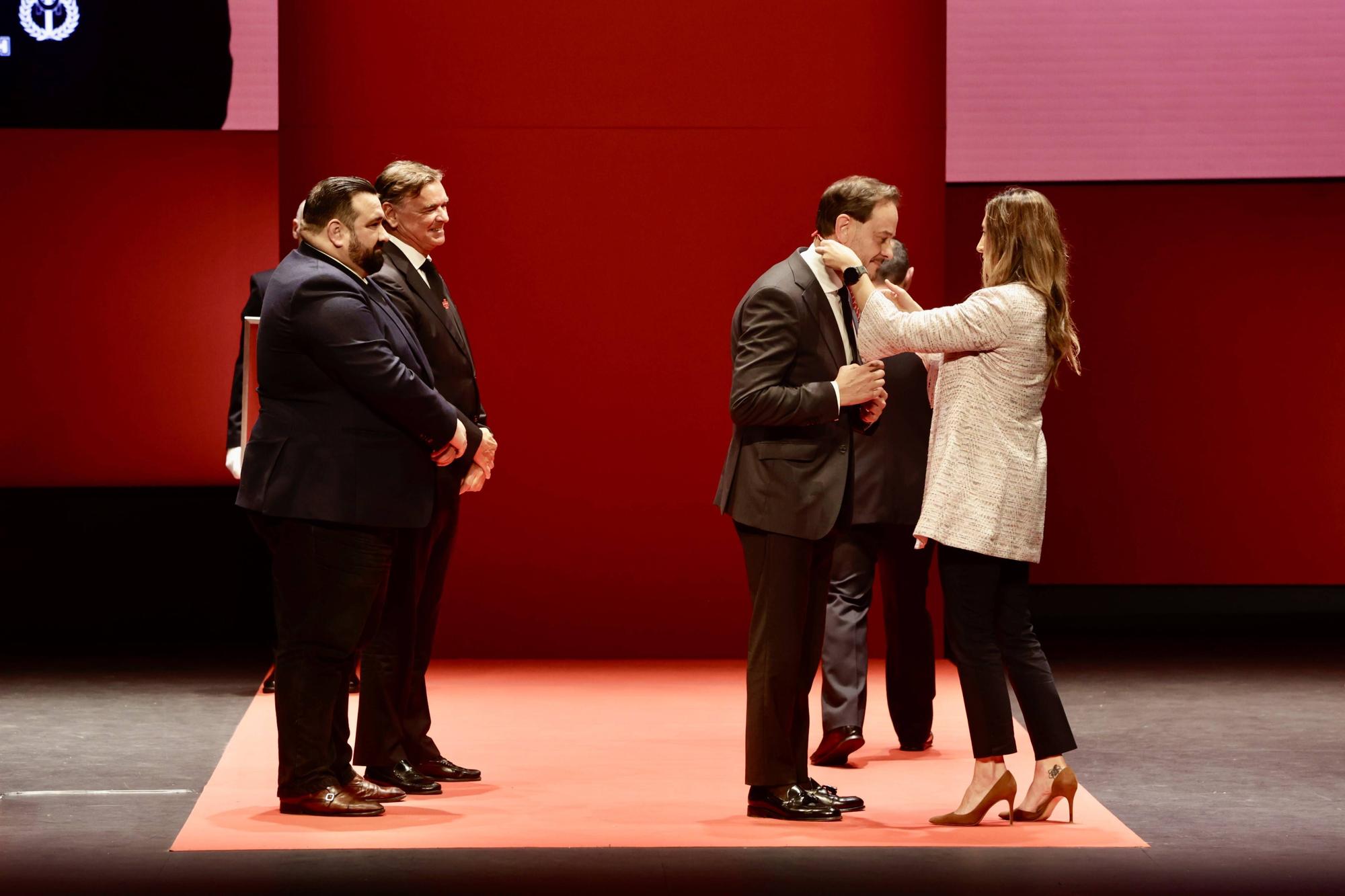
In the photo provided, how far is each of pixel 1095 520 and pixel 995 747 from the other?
440 cm

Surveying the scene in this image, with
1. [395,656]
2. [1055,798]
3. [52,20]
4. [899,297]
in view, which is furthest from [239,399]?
[1055,798]

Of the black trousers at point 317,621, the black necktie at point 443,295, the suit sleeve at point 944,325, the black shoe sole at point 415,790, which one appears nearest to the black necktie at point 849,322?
the suit sleeve at point 944,325

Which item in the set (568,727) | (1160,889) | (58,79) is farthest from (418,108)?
(1160,889)

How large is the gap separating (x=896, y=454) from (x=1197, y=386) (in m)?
3.64

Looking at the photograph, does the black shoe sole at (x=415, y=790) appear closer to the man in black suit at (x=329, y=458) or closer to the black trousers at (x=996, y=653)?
the man in black suit at (x=329, y=458)

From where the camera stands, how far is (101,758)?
458 cm

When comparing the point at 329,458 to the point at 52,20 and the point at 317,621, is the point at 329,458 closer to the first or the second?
the point at 317,621

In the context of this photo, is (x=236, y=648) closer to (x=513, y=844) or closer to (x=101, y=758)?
(x=101, y=758)

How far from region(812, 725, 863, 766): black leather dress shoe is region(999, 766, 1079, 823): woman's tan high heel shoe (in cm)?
66

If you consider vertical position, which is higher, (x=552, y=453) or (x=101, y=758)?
(x=552, y=453)

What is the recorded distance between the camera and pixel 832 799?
3811mm

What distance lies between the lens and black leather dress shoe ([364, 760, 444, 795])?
4055 millimetres

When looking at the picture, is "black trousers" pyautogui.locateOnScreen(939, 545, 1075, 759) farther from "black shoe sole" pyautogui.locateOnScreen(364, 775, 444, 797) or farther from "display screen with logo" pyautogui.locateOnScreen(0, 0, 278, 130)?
"display screen with logo" pyautogui.locateOnScreen(0, 0, 278, 130)

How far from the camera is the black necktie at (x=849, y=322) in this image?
3.80 m
